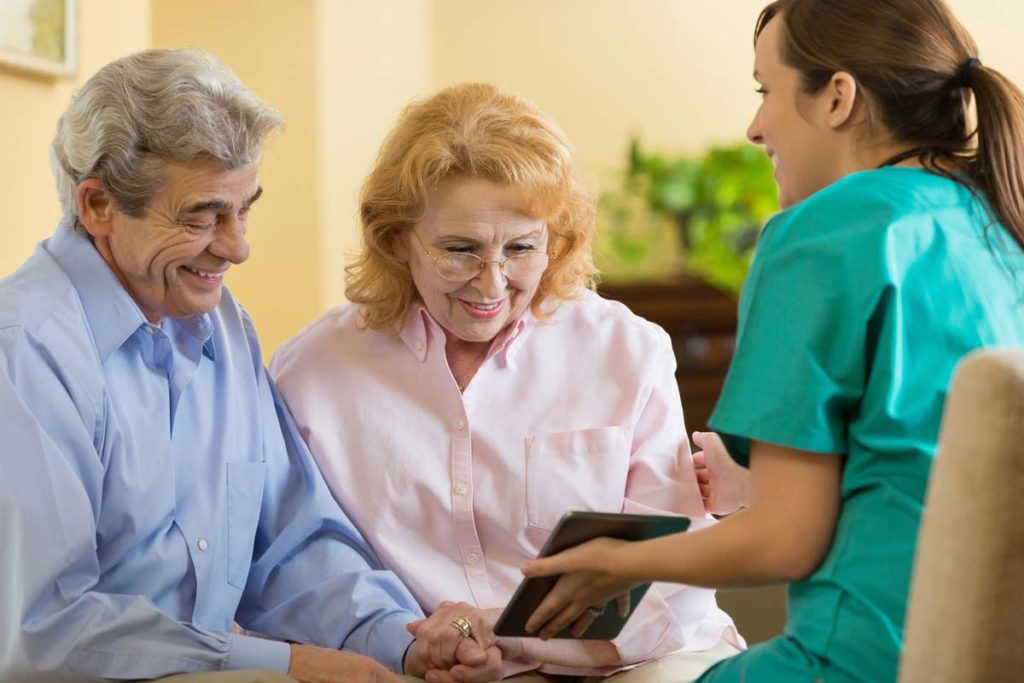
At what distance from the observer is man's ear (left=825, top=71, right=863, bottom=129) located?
1.37m

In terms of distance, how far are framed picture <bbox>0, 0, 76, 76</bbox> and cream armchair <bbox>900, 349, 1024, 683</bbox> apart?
2.32 m

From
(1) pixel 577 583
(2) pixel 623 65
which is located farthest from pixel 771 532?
(2) pixel 623 65

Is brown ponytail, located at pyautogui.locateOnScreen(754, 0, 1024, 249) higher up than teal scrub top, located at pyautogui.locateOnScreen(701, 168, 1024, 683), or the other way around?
brown ponytail, located at pyautogui.locateOnScreen(754, 0, 1024, 249)

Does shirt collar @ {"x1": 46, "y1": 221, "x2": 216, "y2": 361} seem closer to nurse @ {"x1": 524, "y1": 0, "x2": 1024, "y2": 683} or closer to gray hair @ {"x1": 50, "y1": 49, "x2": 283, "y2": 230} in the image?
gray hair @ {"x1": 50, "y1": 49, "x2": 283, "y2": 230}

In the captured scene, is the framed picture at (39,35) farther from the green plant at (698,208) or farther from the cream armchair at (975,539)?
the green plant at (698,208)

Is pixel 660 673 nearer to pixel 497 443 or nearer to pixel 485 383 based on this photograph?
pixel 497 443

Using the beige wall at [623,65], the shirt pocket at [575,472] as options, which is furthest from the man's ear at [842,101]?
the beige wall at [623,65]

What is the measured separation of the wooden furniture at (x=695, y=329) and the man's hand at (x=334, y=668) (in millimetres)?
3614

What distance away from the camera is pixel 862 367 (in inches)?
48.5

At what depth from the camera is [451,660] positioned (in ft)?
6.33

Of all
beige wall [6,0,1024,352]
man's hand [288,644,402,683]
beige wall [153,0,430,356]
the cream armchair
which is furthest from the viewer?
beige wall [153,0,430,356]

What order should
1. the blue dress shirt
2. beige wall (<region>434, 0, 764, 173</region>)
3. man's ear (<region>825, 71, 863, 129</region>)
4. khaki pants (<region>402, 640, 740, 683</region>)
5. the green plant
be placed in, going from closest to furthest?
man's ear (<region>825, 71, 863, 129</region>) < the blue dress shirt < khaki pants (<region>402, 640, 740, 683</region>) < the green plant < beige wall (<region>434, 0, 764, 173</region>)

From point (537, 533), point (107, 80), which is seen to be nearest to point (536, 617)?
point (537, 533)

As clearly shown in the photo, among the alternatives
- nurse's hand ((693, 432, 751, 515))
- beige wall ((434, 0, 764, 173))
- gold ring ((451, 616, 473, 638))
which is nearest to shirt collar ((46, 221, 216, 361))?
gold ring ((451, 616, 473, 638))
